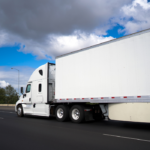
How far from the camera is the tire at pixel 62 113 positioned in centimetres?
1135

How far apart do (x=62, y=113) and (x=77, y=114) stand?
123 centimetres

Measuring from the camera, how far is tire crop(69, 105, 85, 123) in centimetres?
1046

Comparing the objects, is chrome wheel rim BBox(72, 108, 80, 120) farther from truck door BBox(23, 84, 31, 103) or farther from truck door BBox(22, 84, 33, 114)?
truck door BBox(23, 84, 31, 103)

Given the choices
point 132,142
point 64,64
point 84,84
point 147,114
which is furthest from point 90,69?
point 132,142

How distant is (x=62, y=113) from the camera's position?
11.7 metres

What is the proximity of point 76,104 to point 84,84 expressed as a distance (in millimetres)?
1526

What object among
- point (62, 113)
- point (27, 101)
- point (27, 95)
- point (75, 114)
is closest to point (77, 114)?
point (75, 114)

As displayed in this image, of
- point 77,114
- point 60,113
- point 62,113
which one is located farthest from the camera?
point 60,113

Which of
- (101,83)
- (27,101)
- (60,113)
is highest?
(101,83)

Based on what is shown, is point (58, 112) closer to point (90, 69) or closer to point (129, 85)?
point (90, 69)

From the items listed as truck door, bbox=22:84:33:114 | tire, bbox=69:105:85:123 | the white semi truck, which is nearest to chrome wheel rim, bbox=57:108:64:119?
the white semi truck

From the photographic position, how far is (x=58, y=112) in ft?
39.1

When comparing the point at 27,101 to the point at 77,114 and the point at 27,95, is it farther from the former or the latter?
the point at 77,114

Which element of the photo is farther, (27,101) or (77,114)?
(27,101)
